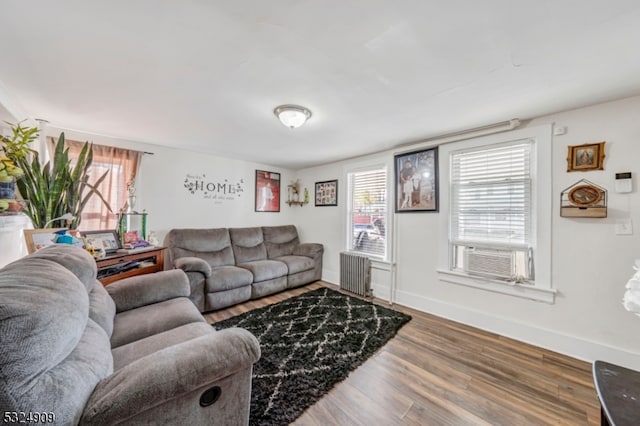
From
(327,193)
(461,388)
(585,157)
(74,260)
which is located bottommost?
(461,388)

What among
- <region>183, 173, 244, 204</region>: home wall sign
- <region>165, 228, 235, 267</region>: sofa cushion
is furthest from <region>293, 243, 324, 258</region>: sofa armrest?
<region>183, 173, 244, 204</region>: home wall sign

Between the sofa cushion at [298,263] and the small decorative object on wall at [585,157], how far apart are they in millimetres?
3344

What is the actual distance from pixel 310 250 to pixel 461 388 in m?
2.86

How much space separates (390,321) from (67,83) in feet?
11.8

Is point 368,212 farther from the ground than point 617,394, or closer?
farther from the ground

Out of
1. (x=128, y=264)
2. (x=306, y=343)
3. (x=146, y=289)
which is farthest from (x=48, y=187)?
(x=306, y=343)

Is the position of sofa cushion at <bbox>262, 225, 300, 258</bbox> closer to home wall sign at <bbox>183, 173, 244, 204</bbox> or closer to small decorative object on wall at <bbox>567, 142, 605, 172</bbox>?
home wall sign at <bbox>183, 173, 244, 204</bbox>

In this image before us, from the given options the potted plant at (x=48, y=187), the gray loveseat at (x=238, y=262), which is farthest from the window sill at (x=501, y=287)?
the potted plant at (x=48, y=187)

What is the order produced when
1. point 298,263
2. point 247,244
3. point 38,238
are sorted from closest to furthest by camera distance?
point 38,238 < point 298,263 < point 247,244

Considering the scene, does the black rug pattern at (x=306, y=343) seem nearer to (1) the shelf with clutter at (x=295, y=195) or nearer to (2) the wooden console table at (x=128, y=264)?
(2) the wooden console table at (x=128, y=264)

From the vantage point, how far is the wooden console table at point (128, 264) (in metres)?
2.36

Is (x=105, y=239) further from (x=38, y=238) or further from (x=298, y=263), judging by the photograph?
(x=298, y=263)

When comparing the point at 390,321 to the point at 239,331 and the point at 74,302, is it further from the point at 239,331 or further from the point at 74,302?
the point at 74,302

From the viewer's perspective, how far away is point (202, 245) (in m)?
3.46
